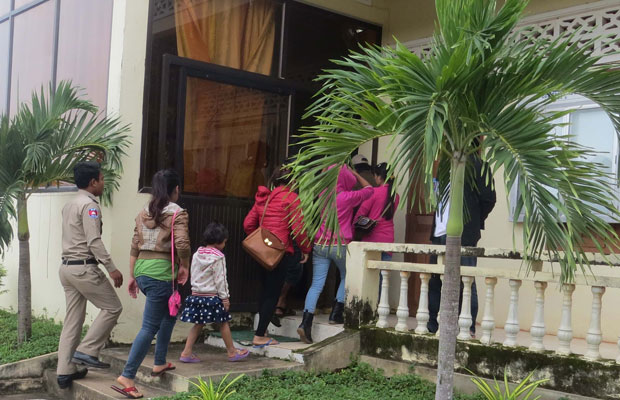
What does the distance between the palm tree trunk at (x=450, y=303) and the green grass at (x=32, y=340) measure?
4303 millimetres

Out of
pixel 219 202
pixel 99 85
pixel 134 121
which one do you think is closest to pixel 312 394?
pixel 219 202

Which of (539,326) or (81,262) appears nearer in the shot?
(539,326)

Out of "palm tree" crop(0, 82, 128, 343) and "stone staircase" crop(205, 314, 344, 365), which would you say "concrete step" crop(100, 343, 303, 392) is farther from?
"palm tree" crop(0, 82, 128, 343)

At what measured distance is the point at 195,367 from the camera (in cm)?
641

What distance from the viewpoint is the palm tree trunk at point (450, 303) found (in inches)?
173

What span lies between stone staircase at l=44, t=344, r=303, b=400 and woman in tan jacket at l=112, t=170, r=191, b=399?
0.57 feet

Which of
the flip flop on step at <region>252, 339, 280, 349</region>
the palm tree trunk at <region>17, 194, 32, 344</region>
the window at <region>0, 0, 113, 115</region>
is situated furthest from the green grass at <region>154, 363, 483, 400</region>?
the window at <region>0, 0, 113, 115</region>

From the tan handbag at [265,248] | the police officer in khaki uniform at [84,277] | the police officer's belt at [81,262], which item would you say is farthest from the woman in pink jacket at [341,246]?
the police officer's belt at [81,262]

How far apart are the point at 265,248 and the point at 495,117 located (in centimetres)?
314

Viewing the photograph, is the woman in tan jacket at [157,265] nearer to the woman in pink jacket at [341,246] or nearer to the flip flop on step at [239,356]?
the flip flop on step at [239,356]

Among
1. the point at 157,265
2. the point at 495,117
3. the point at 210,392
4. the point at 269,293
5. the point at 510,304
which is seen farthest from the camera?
the point at 269,293

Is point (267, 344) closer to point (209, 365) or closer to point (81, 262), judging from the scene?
point (209, 365)

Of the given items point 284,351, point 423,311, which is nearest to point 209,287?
point 284,351

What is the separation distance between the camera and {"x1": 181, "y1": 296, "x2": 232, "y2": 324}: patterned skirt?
637 centimetres
